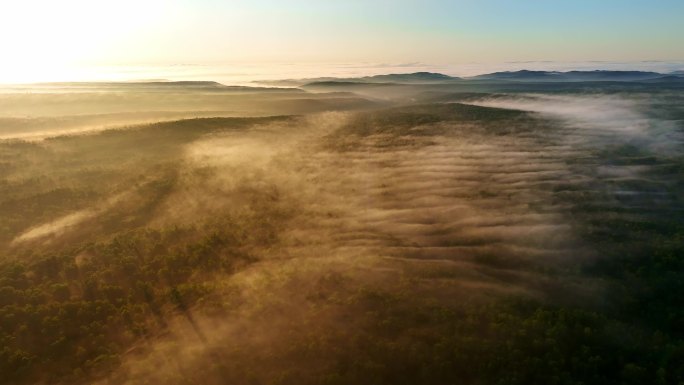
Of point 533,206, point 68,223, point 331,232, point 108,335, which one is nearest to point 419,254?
point 331,232

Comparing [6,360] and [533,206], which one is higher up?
[533,206]

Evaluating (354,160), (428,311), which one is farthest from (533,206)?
(354,160)

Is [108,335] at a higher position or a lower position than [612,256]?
lower

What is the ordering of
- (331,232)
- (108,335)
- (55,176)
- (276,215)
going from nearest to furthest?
1. (108,335)
2. (331,232)
3. (276,215)
4. (55,176)

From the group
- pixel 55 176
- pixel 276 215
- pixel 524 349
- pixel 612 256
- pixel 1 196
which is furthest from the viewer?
pixel 55 176

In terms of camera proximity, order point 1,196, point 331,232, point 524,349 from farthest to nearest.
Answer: point 1,196
point 331,232
point 524,349

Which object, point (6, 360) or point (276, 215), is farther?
point (276, 215)

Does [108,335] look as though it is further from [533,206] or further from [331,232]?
[533,206]

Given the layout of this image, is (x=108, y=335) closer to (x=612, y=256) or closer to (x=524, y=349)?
(x=524, y=349)

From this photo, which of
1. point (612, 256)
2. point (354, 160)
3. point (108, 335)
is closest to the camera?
point (108, 335)
